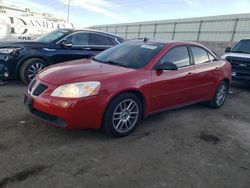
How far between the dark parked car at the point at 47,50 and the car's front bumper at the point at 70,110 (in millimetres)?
3502

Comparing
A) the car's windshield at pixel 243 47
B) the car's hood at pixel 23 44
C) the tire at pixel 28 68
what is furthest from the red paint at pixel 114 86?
the car's windshield at pixel 243 47

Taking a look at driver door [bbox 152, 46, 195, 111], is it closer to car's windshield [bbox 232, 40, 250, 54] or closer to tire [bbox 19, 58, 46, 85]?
tire [bbox 19, 58, 46, 85]

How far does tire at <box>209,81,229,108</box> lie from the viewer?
20.2 feet

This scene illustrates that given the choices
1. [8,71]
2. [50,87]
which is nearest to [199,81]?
[50,87]

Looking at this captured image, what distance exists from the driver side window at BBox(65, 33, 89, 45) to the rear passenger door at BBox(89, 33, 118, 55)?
5.1 inches

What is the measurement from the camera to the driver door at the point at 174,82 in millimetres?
4492

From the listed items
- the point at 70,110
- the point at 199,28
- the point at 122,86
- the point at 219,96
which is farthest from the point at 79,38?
the point at 199,28

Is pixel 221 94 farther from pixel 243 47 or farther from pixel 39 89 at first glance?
pixel 243 47

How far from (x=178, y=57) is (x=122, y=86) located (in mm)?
1616

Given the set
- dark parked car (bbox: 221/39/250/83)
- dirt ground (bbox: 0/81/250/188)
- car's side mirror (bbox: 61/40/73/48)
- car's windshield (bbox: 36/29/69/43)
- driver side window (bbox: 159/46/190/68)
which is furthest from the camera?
dark parked car (bbox: 221/39/250/83)

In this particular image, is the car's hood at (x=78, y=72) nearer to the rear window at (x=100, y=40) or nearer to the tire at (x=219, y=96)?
the tire at (x=219, y=96)

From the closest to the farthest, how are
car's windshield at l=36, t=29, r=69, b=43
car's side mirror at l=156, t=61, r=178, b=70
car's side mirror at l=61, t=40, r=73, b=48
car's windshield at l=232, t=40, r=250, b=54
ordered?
car's side mirror at l=156, t=61, r=178, b=70 < car's side mirror at l=61, t=40, r=73, b=48 < car's windshield at l=36, t=29, r=69, b=43 < car's windshield at l=232, t=40, r=250, b=54

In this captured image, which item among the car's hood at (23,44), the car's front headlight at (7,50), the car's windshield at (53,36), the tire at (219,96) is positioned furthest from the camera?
the car's windshield at (53,36)

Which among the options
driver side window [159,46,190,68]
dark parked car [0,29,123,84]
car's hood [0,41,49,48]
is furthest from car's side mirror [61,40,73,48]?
driver side window [159,46,190,68]
